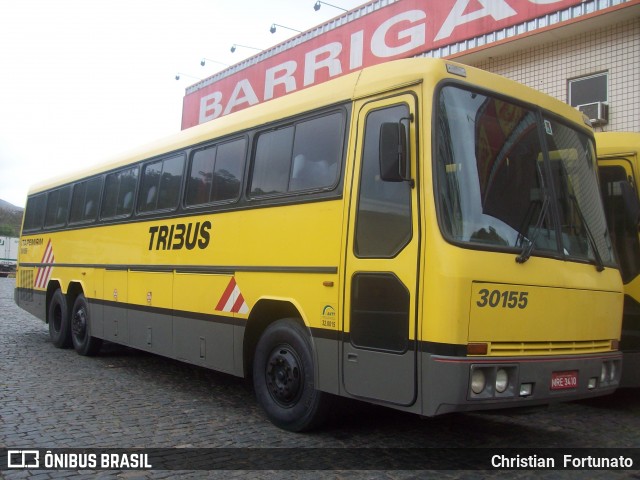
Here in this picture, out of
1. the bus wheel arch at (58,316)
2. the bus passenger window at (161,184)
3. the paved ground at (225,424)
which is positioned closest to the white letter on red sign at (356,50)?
the bus passenger window at (161,184)

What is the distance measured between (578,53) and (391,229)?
31.7 feet

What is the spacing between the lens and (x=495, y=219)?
493 cm

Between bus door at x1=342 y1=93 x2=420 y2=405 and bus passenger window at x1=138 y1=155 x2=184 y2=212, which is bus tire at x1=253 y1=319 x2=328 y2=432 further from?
bus passenger window at x1=138 y1=155 x2=184 y2=212

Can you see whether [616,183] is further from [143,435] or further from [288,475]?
[143,435]

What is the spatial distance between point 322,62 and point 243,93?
3.81 metres

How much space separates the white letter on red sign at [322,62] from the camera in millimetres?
17047

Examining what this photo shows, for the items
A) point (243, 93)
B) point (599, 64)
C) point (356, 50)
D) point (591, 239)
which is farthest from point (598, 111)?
point (243, 93)

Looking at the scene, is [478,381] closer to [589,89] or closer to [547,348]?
[547,348]

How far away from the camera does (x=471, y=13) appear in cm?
1413

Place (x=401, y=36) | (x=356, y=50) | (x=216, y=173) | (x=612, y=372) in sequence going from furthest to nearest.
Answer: (x=356, y=50) < (x=401, y=36) < (x=216, y=173) < (x=612, y=372)

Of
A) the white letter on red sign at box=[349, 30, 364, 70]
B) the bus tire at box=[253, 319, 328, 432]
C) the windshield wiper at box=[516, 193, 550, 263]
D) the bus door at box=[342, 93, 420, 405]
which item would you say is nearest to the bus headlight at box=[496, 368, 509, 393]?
the bus door at box=[342, 93, 420, 405]

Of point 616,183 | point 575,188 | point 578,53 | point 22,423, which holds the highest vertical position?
point 578,53

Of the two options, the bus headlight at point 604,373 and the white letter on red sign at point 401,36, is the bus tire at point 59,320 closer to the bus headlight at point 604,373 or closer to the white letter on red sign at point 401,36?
the bus headlight at point 604,373

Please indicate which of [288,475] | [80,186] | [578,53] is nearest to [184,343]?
[288,475]
